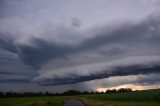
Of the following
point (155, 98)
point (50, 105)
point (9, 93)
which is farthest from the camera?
point (9, 93)

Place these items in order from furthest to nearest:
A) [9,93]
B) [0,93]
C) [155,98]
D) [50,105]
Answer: [9,93], [0,93], [155,98], [50,105]

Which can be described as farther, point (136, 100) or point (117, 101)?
point (117, 101)

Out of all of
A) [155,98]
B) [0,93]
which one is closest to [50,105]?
[155,98]

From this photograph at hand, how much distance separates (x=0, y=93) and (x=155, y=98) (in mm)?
133370

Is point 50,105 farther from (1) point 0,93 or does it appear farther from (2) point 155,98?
(1) point 0,93

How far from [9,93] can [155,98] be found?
5595 inches

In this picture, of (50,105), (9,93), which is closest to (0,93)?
(9,93)

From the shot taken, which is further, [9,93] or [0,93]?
[9,93]

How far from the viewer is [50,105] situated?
218ft

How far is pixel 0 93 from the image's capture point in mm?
187375

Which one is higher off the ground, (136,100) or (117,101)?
(117,101)

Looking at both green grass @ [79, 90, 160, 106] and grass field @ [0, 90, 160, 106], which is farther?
grass field @ [0, 90, 160, 106]

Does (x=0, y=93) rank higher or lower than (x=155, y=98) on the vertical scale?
higher

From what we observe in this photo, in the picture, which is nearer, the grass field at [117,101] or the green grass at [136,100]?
the green grass at [136,100]
